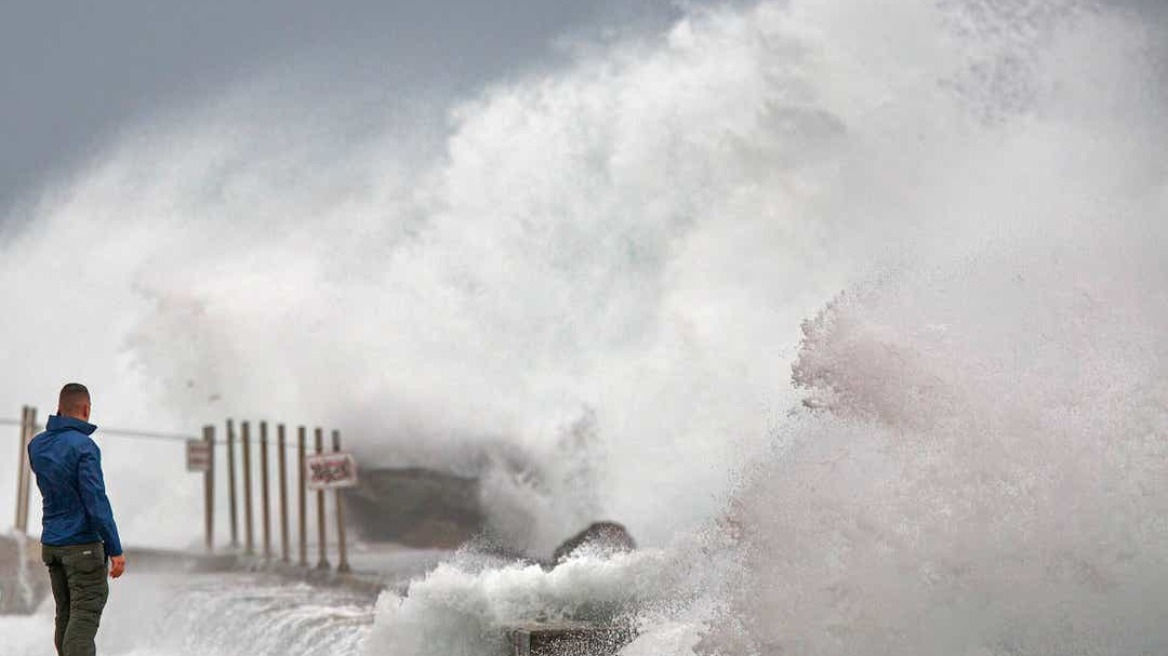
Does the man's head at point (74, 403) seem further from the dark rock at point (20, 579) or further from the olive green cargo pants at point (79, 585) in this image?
the dark rock at point (20, 579)

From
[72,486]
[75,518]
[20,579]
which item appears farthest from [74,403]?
[20,579]

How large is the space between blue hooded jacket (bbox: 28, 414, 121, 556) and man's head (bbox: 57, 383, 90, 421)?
4cm

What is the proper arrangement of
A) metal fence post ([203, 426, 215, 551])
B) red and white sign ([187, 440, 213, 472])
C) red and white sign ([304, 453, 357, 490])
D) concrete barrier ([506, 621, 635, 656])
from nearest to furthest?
1. concrete barrier ([506, 621, 635, 656])
2. red and white sign ([304, 453, 357, 490])
3. red and white sign ([187, 440, 213, 472])
4. metal fence post ([203, 426, 215, 551])

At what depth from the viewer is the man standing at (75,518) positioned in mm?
6570

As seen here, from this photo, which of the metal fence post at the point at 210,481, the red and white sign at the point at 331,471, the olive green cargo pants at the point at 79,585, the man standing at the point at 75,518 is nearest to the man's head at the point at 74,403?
the man standing at the point at 75,518

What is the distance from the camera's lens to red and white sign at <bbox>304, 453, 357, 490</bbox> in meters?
27.0

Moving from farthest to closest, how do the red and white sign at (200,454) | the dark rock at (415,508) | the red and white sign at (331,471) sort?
1. the dark rock at (415,508)
2. the red and white sign at (200,454)
3. the red and white sign at (331,471)

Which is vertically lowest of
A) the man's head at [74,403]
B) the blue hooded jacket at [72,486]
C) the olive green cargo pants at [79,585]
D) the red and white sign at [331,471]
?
the olive green cargo pants at [79,585]

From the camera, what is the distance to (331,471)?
27.1 m

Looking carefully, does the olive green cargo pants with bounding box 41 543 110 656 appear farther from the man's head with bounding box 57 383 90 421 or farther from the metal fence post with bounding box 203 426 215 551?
the metal fence post with bounding box 203 426 215 551

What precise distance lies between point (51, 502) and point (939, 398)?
14.0 ft

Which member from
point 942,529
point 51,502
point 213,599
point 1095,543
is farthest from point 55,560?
point 213,599

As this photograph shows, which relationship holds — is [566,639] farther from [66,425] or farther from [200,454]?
[200,454]

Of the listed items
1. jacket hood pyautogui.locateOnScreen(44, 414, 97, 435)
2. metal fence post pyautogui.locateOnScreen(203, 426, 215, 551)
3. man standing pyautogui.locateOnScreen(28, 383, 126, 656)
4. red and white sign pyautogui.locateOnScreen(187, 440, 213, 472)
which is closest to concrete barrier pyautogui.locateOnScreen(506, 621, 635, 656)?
man standing pyautogui.locateOnScreen(28, 383, 126, 656)
